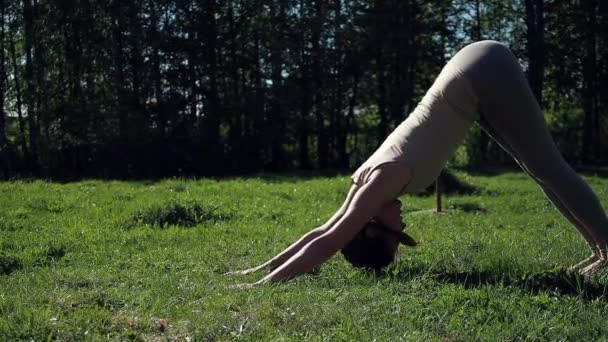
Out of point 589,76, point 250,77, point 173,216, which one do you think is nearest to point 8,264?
point 173,216

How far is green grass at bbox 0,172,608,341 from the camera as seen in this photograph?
4.18 m

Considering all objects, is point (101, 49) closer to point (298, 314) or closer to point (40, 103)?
point (40, 103)

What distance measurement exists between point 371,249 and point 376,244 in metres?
0.06

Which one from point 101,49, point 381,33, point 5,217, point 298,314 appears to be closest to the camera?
point 298,314

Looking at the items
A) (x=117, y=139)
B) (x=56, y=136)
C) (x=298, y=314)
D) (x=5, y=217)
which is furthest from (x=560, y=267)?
(x=56, y=136)

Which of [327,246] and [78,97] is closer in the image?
[327,246]

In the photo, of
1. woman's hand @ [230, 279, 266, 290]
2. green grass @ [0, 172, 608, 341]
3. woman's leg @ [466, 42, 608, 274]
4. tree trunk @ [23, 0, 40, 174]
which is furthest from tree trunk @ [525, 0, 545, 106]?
woman's hand @ [230, 279, 266, 290]

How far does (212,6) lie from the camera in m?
25.2

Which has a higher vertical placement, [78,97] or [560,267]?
[78,97]

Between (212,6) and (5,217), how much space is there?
16515 millimetres

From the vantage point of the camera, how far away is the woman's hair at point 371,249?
5883 mm

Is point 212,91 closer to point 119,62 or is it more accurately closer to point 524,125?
point 119,62

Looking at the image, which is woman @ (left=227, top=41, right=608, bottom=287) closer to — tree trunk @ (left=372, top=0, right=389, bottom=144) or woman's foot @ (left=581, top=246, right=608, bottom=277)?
woman's foot @ (left=581, top=246, right=608, bottom=277)

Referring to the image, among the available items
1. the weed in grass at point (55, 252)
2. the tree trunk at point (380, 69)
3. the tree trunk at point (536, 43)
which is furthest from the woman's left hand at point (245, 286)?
the tree trunk at point (536, 43)
